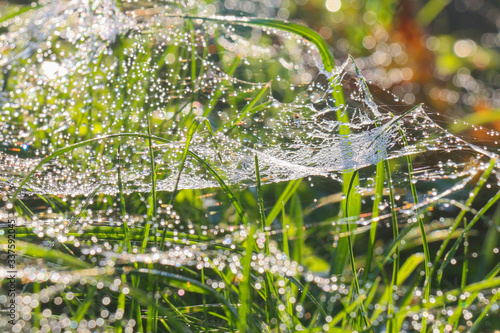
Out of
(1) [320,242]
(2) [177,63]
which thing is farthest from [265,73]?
(1) [320,242]

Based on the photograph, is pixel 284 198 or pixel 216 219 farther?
pixel 216 219

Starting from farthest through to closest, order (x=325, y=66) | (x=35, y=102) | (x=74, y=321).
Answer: (x=35, y=102)
(x=325, y=66)
(x=74, y=321)

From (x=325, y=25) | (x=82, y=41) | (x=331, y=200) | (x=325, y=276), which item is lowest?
(x=325, y=276)

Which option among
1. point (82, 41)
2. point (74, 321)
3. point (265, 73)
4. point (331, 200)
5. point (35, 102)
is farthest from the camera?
point (265, 73)

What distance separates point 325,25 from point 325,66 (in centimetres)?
250

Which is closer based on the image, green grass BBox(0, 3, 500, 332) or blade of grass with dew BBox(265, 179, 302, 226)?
green grass BBox(0, 3, 500, 332)

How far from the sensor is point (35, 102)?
6.56 feet

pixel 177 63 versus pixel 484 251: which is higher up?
pixel 177 63

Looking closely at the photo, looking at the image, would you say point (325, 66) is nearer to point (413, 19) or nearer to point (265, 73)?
point (265, 73)

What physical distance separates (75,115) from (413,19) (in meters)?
3.09

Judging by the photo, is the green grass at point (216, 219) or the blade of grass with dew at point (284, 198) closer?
the green grass at point (216, 219)

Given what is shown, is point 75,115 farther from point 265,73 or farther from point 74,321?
point 74,321

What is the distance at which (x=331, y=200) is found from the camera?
183 cm

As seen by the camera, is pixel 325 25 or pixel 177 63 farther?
pixel 325 25
